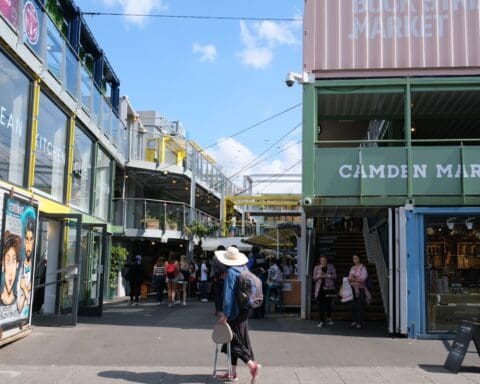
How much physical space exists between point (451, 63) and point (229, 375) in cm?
847

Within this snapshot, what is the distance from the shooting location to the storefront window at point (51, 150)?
41.3 ft

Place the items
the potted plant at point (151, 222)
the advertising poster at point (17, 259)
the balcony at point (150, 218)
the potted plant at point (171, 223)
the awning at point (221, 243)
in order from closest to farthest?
1. the advertising poster at point (17, 259)
2. the balcony at point (150, 218)
3. the potted plant at point (151, 222)
4. the potted plant at point (171, 223)
5. the awning at point (221, 243)

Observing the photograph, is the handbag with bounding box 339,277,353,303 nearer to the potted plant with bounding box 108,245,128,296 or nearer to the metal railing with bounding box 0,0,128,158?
the metal railing with bounding box 0,0,128,158

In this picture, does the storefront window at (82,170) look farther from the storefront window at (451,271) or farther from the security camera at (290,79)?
the storefront window at (451,271)

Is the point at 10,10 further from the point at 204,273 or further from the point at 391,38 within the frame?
the point at 204,273

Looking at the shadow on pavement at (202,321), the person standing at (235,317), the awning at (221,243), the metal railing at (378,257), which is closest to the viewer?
the person standing at (235,317)

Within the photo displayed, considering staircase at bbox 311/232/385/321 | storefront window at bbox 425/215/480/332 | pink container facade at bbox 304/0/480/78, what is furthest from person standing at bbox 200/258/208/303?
storefront window at bbox 425/215/480/332

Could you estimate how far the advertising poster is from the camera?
29.9ft

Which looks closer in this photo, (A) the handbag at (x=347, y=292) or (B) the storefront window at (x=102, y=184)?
(A) the handbag at (x=347, y=292)

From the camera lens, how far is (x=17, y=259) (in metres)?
9.63

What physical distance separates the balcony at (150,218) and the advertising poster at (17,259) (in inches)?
459

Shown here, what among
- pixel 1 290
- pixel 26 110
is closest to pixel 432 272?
pixel 1 290

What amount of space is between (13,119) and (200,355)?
5.60 meters

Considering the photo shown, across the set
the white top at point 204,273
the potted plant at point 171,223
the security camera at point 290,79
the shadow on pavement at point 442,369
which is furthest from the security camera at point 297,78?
the potted plant at point 171,223
